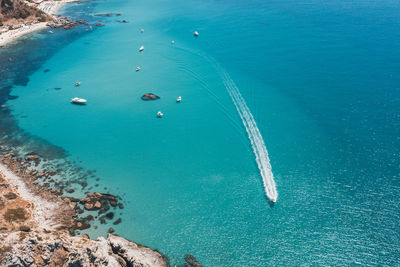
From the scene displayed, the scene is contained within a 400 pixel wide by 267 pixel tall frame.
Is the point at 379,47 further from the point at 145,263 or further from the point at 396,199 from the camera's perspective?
the point at 145,263

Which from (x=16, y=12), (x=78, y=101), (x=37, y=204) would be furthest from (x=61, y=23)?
(x=37, y=204)

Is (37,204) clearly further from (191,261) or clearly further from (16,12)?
(16,12)

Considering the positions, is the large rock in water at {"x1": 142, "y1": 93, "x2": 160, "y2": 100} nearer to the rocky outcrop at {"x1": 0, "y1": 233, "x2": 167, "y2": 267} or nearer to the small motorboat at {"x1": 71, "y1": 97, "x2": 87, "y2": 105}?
the small motorboat at {"x1": 71, "y1": 97, "x2": 87, "y2": 105}

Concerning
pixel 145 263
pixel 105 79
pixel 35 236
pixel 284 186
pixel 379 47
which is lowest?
pixel 145 263

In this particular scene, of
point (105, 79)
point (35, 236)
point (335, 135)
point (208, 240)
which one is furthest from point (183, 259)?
point (105, 79)

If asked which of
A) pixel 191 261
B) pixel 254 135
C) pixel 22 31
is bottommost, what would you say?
pixel 191 261

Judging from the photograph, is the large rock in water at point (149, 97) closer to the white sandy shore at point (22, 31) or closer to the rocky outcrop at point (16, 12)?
the white sandy shore at point (22, 31)
